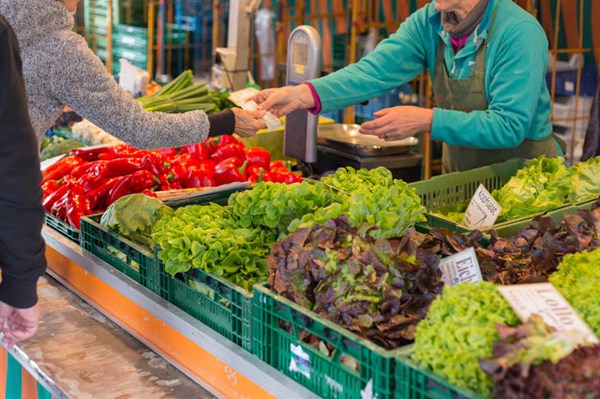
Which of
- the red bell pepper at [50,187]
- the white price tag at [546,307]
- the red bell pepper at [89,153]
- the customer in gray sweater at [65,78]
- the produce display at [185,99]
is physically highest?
the customer in gray sweater at [65,78]

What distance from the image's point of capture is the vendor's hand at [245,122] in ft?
11.8

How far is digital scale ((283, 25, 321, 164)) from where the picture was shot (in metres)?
4.39

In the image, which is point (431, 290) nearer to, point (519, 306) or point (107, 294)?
point (519, 306)

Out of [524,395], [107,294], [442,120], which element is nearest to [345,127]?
[442,120]

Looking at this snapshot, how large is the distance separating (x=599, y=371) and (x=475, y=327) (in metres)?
0.27

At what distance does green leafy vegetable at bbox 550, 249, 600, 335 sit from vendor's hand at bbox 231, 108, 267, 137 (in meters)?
1.73

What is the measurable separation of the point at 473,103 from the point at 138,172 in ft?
5.19

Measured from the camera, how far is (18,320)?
2230 millimetres

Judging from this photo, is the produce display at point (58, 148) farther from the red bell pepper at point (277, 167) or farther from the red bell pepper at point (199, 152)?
the red bell pepper at point (277, 167)

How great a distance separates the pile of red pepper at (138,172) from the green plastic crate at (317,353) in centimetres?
125

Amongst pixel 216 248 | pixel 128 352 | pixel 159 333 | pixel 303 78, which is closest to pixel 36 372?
pixel 128 352

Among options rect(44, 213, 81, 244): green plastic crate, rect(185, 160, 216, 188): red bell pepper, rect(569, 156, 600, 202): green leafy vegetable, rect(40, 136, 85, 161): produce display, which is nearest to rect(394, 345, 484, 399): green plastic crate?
rect(569, 156, 600, 202): green leafy vegetable

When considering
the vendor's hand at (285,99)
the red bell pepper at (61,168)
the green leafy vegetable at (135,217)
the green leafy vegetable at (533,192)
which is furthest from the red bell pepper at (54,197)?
the green leafy vegetable at (533,192)

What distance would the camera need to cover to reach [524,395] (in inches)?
62.1
